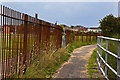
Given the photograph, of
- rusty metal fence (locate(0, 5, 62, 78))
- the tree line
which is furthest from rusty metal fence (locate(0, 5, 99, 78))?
the tree line

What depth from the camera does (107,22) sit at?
27891 millimetres

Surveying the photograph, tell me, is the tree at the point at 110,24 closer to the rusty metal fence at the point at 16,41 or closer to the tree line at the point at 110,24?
the tree line at the point at 110,24

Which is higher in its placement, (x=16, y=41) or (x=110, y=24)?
(x=110, y=24)

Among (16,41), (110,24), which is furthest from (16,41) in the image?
(110,24)

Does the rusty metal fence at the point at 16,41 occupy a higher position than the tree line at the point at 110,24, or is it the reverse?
the tree line at the point at 110,24

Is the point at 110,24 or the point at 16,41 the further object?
the point at 110,24

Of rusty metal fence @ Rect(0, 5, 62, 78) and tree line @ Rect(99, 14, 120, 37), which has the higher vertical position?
tree line @ Rect(99, 14, 120, 37)

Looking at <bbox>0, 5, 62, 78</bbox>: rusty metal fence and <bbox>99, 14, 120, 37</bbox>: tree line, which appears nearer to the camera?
<bbox>0, 5, 62, 78</bbox>: rusty metal fence

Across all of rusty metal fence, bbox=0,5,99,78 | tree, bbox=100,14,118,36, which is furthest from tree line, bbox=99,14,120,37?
rusty metal fence, bbox=0,5,99,78

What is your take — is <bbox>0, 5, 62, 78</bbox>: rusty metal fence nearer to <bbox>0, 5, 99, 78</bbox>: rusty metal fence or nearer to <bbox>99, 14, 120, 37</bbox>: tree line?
<bbox>0, 5, 99, 78</bbox>: rusty metal fence

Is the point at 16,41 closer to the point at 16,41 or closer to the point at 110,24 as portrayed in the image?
the point at 16,41

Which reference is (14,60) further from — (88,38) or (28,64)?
(88,38)

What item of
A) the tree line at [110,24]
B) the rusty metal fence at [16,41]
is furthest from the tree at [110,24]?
the rusty metal fence at [16,41]

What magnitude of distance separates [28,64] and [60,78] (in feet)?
4.18
